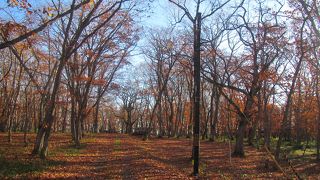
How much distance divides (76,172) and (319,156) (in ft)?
63.5

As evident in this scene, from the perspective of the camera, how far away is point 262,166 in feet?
56.1

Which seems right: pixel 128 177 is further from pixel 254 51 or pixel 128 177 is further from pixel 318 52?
pixel 318 52

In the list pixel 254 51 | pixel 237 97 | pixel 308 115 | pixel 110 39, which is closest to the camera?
pixel 254 51

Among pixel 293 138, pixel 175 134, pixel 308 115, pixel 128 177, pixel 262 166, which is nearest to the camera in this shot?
pixel 128 177

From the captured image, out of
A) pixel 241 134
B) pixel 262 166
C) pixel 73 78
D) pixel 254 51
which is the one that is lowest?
pixel 262 166

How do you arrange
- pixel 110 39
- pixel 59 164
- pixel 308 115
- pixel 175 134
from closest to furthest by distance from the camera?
pixel 59 164, pixel 110 39, pixel 308 115, pixel 175 134

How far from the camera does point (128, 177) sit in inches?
480

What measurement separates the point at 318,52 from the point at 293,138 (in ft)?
100

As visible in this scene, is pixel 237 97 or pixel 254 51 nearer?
pixel 254 51

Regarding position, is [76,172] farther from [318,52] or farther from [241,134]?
[318,52]

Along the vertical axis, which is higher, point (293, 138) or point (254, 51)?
point (254, 51)

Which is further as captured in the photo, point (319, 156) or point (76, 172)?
point (319, 156)

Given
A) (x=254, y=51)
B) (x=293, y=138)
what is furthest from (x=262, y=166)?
(x=293, y=138)

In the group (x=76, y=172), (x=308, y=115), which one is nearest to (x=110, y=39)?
(x=76, y=172)
